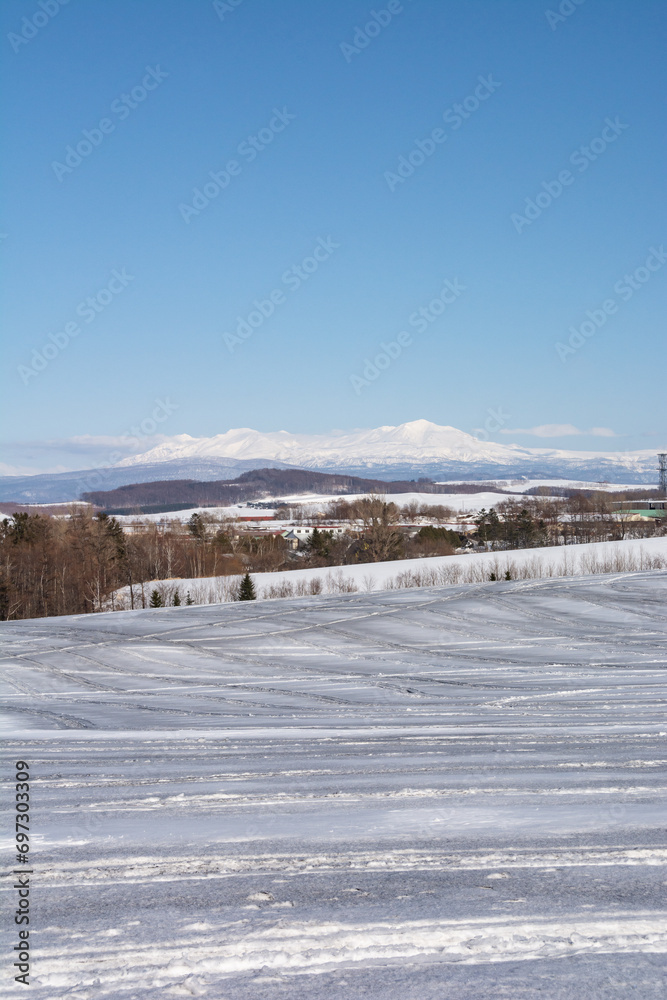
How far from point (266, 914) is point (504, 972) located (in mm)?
867

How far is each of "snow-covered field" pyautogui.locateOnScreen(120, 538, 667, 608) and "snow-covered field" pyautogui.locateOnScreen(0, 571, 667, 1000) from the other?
81.1ft

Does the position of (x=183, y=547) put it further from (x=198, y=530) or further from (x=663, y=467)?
(x=663, y=467)

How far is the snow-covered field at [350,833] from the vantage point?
2.45m

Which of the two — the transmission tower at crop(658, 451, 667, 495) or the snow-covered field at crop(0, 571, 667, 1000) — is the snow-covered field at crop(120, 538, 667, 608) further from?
the transmission tower at crop(658, 451, 667, 495)

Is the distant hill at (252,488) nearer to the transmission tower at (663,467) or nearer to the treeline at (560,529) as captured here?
the transmission tower at (663,467)

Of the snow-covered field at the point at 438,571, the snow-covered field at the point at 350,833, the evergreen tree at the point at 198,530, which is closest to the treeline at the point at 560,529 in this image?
the snow-covered field at the point at 438,571

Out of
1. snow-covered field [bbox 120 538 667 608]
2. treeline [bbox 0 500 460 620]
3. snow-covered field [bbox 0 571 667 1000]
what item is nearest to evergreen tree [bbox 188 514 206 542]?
treeline [bbox 0 500 460 620]

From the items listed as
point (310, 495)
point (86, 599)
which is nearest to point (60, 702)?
point (86, 599)

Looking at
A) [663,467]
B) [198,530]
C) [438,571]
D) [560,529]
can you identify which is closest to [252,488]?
[663,467]

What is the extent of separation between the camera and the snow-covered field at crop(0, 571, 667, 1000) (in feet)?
8.04

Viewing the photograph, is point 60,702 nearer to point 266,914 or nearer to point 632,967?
point 266,914

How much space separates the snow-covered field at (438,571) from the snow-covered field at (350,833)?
81.1 feet

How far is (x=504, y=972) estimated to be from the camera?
94.4 inches

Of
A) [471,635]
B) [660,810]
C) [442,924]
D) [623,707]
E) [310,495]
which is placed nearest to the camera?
[442,924]
